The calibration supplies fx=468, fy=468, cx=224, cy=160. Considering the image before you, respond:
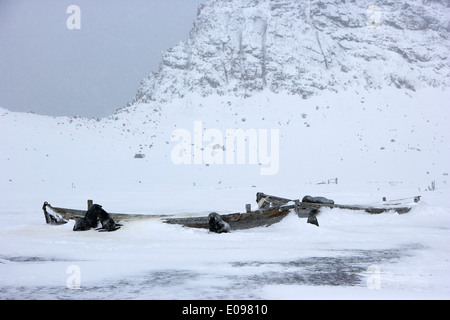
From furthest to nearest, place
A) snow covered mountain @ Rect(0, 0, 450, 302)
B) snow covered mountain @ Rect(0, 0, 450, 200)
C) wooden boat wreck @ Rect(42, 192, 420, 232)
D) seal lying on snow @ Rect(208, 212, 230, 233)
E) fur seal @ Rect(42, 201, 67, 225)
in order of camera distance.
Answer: snow covered mountain @ Rect(0, 0, 450, 200)
fur seal @ Rect(42, 201, 67, 225)
wooden boat wreck @ Rect(42, 192, 420, 232)
seal lying on snow @ Rect(208, 212, 230, 233)
snow covered mountain @ Rect(0, 0, 450, 302)

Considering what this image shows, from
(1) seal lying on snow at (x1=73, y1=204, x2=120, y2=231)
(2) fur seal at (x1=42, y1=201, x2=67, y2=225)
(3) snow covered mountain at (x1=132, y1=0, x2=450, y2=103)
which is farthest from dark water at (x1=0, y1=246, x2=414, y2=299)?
(3) snow covered mountain at (x1=132, y1=0, x2=450, y2=103)

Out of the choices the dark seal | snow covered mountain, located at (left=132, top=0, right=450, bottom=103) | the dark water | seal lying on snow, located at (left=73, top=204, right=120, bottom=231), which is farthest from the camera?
snow covered mountain, located at (left=132, top=0, right=450, bottom=103)

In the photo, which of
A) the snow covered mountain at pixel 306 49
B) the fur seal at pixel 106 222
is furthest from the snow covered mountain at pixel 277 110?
the fur seal at pixel 106 222

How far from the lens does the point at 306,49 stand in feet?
163

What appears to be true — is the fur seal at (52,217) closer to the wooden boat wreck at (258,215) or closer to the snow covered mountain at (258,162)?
the wooden boat wreck at (258,215)

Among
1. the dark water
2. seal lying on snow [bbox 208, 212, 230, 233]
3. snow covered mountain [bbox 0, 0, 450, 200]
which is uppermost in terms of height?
snow covered mountain [bbox 0, 0, 450, 200]

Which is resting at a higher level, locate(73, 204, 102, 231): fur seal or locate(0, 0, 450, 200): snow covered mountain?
locate(0, 0, 450, 200): snow covered mountain

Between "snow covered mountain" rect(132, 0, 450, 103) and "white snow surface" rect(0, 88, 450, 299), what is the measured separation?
2355 millimetres

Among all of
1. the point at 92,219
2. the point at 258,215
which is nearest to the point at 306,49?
the point at 258,215

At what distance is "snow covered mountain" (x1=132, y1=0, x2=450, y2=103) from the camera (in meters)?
47.6

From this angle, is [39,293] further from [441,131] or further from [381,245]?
[441,131]

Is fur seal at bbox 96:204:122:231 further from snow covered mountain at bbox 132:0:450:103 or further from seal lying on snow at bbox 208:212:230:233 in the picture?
snow covered mountain at bbox 132:0:450:103

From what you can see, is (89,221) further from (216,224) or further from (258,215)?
(258,215)

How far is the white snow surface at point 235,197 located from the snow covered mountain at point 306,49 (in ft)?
7.73
